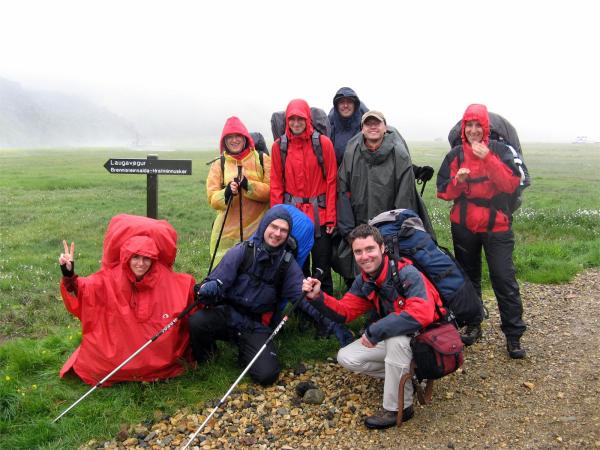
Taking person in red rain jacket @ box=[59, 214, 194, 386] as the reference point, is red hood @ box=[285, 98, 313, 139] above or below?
above

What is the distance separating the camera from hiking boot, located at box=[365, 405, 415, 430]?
5777 millimetres

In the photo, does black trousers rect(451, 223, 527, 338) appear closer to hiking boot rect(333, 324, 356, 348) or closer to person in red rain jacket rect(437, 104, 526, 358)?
person in red rain jacket rect(437, 104, 526, 358)

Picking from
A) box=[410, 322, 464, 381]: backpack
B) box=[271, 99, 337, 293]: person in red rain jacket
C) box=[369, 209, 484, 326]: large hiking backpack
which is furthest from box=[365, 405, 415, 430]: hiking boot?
box=[271, 99, 337, 293]: person in red rain jacket

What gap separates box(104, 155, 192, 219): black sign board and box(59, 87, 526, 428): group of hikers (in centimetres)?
113

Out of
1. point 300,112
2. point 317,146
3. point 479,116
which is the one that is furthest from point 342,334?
point 479,116

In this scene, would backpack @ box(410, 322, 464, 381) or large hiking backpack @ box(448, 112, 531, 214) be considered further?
large hiking backpack @ box(448, 112, 531, 214)

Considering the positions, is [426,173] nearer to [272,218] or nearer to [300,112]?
[300,112]

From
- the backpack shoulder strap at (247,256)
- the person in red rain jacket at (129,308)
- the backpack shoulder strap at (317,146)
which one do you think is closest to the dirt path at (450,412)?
the person in red rain jacket at (129,308)

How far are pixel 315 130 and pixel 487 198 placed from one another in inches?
107

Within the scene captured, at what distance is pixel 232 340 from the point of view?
731 cm

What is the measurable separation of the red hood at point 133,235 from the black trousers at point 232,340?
96cm

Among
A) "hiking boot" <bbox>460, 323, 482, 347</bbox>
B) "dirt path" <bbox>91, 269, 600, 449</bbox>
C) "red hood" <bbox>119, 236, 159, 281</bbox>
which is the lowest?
"dirt path" <bbox>91, 269, 600, 449</bbox>

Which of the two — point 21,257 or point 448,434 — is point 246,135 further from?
point 21,257

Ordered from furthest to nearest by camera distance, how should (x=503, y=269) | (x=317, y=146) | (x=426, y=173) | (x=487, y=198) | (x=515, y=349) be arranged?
1. (x=426, y=173)
2. (x=317, y=146)
3. (x=515, y=349)
4. (x=503, y=269)
5. (x=487, y=198)
